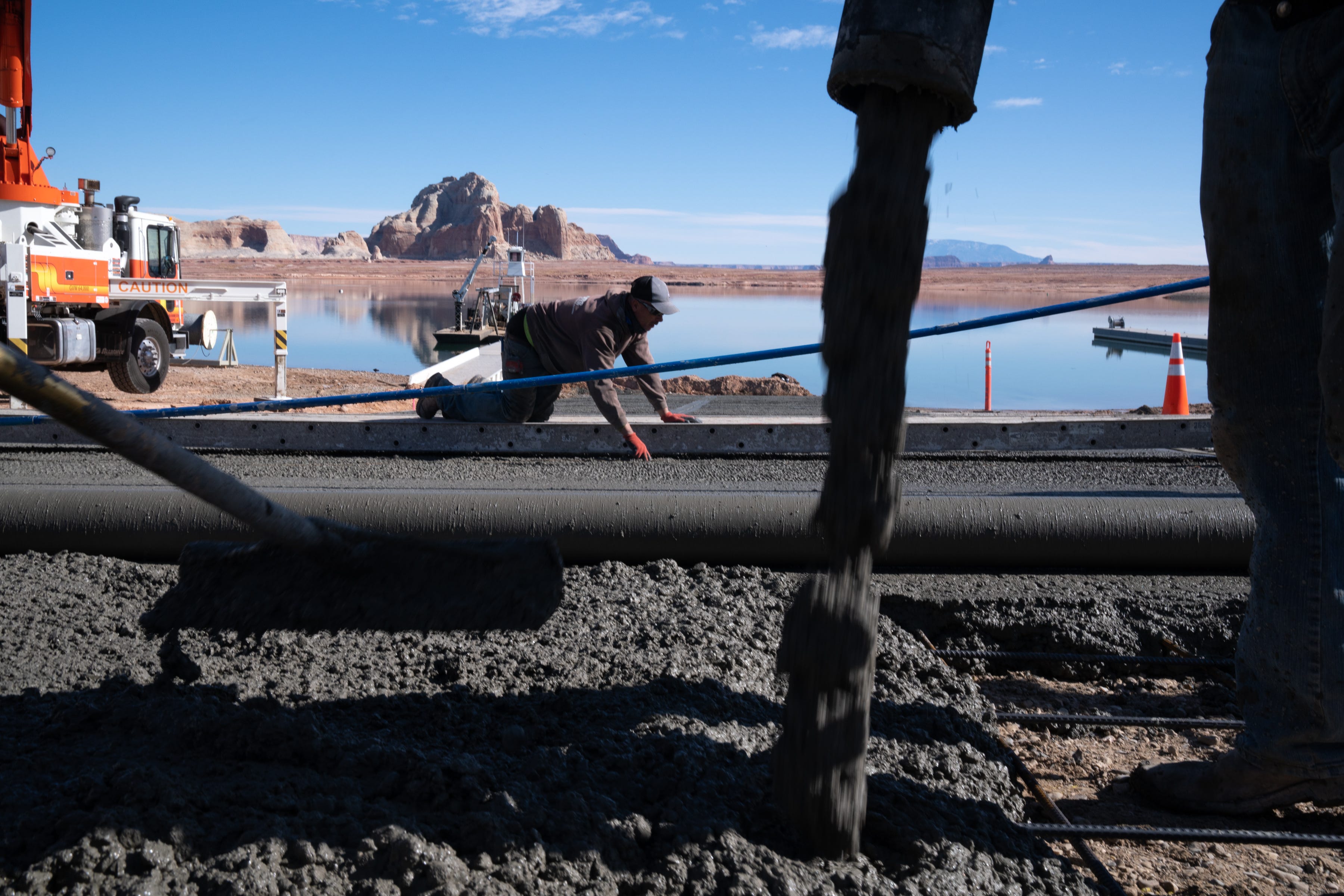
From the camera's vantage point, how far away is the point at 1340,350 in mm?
1612

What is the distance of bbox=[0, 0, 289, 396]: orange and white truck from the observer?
394 inches

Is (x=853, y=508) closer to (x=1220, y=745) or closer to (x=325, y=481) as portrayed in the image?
(x=1220, y=745)

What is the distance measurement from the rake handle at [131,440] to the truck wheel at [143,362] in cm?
1078

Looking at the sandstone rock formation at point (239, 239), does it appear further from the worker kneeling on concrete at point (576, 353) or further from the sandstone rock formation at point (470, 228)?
the worker kneeling on concrete at point (576, 353)

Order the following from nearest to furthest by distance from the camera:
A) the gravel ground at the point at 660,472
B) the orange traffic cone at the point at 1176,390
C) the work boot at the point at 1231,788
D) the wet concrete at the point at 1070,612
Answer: the work boot at the point at 1231,788
the wet concrete at the point at 1070,612
the gravel ground at the point at 660,472
the orange traffic cone at the point at 1176,390

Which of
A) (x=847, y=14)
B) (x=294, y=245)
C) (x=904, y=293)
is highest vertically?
(x=294, y=245)

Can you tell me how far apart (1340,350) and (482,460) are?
450 centimetres

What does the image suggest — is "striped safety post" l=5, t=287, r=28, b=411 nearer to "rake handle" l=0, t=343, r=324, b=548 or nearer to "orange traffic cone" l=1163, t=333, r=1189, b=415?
"rake handle" l=0, t=343, r=324, b=548

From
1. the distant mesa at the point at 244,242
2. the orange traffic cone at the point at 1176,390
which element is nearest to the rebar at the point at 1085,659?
the orange traffic cone at the point at 1176,390

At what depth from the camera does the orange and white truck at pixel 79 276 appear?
10000 millimetres

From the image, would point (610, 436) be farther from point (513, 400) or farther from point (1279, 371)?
point (1279, 371)

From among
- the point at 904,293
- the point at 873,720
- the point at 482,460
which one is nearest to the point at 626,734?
the point at 873,720

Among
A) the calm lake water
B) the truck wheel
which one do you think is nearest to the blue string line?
the calm lake water

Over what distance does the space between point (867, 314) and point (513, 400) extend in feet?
15.1
